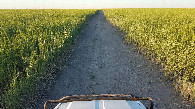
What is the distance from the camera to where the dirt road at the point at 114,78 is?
5008 millimetres

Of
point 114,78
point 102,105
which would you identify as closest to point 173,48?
point 114,78

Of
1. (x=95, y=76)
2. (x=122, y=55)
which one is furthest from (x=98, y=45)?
(x=95, y=76)

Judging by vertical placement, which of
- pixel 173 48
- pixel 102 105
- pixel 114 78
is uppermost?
pixel 173 48

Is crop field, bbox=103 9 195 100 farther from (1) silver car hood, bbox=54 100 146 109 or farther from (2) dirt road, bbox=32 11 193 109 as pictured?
(1) silver car hood, bbox=54 100 146 109

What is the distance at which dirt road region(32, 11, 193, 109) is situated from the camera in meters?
5.01

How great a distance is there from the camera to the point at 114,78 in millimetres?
6117

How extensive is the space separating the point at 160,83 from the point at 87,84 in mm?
2513

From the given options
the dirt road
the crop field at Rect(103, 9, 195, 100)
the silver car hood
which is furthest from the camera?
the crop field at Rect(103, 9, 195, 100)

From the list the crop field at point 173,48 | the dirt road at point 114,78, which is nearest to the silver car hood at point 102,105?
the dirt road at point 114,78

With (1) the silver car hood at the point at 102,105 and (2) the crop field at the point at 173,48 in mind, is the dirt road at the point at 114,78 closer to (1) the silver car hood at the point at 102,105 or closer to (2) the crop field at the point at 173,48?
(2) the crop field at the point at 173,48

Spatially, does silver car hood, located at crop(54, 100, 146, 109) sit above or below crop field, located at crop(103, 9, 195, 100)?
below

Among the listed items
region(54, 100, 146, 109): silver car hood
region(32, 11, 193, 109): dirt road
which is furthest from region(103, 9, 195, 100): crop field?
region(54, 100, 146, 109): silver car hood

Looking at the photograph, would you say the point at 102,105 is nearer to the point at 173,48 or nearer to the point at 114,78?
the point at 114,78

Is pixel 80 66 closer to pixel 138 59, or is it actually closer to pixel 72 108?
pixel 138 59
